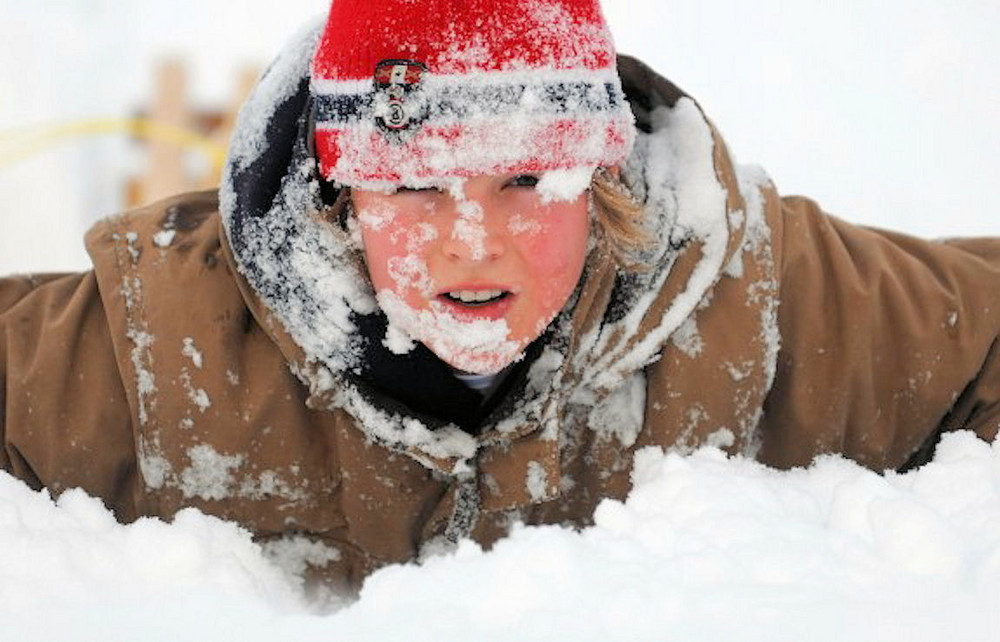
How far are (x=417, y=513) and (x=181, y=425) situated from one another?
0.25 m

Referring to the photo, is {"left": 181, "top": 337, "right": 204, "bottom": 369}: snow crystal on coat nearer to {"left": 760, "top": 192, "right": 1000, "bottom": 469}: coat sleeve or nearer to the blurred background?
{"left": 760, "top": 192, "right": 1000, "bottom": 469}: coat sleeve

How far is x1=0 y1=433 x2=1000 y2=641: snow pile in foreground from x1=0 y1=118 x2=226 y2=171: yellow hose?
187 centimetres

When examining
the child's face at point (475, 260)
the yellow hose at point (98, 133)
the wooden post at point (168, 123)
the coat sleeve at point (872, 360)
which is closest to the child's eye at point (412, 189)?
the child's face at point (475, 260)

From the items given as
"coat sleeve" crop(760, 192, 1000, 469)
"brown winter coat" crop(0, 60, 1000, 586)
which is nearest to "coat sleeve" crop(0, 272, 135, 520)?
"brown winter coat" crop(0, 60, 1000, 586)

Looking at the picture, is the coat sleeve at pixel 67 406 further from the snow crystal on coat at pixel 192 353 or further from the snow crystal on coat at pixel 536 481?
the snow crystal on coat at pixel 536 481

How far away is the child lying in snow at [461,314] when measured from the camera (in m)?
1.02

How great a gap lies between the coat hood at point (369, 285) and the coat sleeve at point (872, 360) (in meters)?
0.12

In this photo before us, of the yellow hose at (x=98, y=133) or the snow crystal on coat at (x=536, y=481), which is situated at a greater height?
the snow crystal on coat at (x=536, y=481)

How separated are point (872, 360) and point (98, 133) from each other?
7.44 ft

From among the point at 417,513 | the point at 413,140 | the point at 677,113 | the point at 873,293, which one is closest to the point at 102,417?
the point at 417,513

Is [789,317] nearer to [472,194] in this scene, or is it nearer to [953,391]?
[953,391]

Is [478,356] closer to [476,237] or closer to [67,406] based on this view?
[476,237]

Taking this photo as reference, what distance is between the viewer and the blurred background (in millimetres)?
2393

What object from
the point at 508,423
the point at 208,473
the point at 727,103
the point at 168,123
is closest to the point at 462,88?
the point at 508,423
